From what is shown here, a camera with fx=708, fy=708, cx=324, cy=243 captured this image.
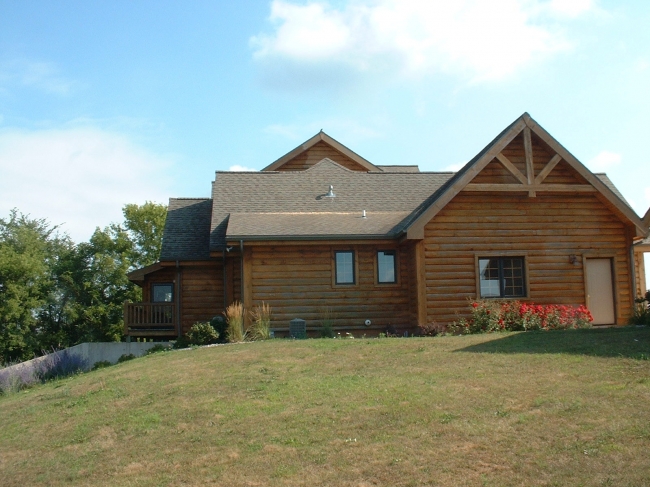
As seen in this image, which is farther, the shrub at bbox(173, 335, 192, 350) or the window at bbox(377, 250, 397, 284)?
the window at bbox(377, 250, 397, 284)

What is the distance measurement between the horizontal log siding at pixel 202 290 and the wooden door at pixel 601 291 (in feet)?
39.0

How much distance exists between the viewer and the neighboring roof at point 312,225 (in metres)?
20.5

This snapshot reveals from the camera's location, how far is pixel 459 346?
1495cm

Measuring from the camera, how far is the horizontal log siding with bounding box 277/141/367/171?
3075 centimetres

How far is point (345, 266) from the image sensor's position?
2158 centimetres

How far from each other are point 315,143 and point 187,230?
7684 mm

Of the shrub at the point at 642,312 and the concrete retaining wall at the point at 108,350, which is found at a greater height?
the shrub at the point at 642,312

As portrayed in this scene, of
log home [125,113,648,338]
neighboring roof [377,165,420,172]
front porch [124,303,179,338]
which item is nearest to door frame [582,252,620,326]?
log home [125,113,648,338]

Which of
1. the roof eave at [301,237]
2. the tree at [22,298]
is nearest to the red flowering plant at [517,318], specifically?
the roof eave at [301,237]

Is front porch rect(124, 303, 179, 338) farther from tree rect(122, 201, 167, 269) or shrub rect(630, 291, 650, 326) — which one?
tree rect(122, 201, 167, 269)

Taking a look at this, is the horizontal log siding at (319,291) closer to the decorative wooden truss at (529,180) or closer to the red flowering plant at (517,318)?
the red flowering plant at (517,318)

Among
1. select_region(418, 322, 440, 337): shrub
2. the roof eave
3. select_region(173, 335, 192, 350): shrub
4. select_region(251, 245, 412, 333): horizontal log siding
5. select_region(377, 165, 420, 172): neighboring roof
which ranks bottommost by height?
select_region(173, 335, 192, 350): shrub

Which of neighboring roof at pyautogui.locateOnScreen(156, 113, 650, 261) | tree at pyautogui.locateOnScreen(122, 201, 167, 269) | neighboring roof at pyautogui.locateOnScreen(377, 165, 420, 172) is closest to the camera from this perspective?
neighboring roof at pyautogui.locateOnScreen(156, 113, 650, 261)

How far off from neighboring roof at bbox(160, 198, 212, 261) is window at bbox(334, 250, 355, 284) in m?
4.83
